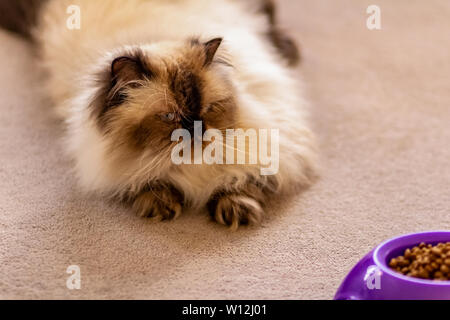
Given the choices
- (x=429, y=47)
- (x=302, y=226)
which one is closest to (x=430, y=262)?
(x=302, y=226)

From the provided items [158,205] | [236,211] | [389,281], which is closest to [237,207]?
[236,211]

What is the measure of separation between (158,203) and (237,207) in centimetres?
24

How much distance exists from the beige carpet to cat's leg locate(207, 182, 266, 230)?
3cm

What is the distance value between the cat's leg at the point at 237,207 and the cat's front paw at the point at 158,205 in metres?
0.11

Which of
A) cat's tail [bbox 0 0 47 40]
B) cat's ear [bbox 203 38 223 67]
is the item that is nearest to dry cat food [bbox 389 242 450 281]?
cat's ear [bbox 203 38 223 67]

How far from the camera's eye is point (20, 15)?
2.71 meters

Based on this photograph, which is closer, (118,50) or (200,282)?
(200,282)

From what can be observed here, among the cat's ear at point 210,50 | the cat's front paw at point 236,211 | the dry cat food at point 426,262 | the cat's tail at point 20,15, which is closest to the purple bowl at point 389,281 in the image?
the dry cat food at point 426,262

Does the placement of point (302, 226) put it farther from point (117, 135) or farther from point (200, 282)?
point (117, 135)

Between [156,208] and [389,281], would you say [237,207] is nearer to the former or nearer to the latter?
[156,208]

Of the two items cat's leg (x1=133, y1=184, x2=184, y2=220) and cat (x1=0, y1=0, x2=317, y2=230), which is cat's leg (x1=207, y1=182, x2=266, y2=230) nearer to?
cat (x1=0, y1=0, x2=317, y2=230)

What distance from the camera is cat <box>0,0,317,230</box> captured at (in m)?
1.62
